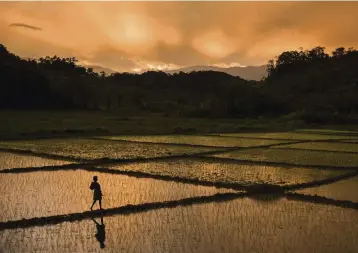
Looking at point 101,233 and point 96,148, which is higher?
point 96,148

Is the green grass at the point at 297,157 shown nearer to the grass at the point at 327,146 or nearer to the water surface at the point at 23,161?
the grass at the point at 327,146

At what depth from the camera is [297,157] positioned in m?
21.2

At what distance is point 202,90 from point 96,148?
226ft

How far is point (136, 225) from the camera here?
368 inches

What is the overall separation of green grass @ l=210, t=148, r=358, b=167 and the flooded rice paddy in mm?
80

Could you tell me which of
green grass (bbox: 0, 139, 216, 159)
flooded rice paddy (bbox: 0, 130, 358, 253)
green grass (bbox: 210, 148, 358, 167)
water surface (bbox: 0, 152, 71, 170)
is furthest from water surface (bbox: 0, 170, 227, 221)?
green grass (bbox: 210, 148, 358, 167)

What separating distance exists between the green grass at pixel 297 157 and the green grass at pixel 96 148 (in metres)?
2.44

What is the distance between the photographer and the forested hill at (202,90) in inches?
2276

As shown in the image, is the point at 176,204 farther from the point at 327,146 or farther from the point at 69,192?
the point at 327,146

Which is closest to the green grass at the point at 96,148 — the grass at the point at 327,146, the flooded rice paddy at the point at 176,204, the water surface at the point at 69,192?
the flooded rice paddy at the point at 176,204

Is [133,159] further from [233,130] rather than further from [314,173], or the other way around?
[233,130]

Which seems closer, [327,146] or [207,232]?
[207,232]

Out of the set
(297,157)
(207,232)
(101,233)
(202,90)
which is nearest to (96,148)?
(297,157)

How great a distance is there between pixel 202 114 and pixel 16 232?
163ft
